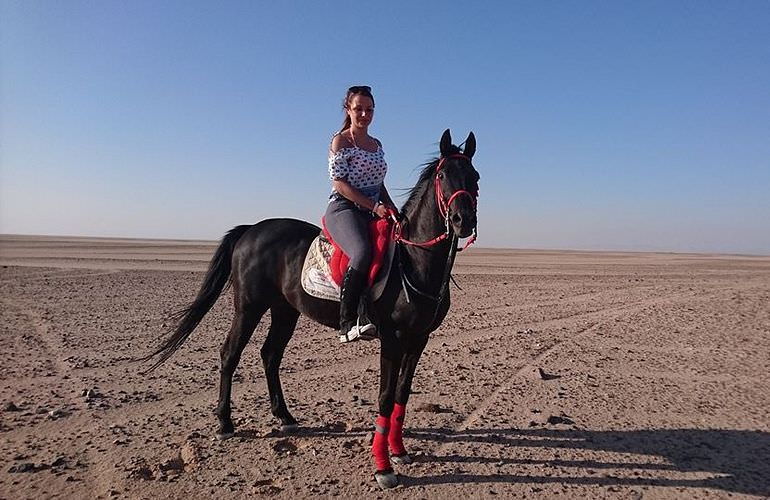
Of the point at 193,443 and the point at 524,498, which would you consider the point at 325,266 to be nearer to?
the point at 193,443

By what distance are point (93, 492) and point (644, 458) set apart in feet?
17.2

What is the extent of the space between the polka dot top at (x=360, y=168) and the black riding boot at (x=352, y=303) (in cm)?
81

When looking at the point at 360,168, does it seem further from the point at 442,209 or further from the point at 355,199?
the point at 442,209

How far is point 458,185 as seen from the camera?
4.21 metres

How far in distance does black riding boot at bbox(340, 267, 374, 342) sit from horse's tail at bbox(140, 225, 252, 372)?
195 cm

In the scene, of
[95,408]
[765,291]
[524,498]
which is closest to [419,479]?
[524,498]

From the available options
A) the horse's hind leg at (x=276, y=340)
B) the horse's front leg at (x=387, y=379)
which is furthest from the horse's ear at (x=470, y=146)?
the horse's hind leg at (x=276, y=340)

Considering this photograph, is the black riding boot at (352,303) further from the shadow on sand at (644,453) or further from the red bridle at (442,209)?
the shadow on sand at (644,453)

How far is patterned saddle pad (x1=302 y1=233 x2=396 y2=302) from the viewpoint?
4730 mm

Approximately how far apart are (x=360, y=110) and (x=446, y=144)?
1.00 meters

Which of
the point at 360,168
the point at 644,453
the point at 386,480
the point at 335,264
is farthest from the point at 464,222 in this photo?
the point at 644,453

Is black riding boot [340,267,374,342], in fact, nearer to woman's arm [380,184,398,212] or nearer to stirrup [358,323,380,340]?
stirrup [358,323,380,340]

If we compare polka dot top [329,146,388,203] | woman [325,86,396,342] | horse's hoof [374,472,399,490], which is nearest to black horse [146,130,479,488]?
horse's hoof [374,472,399,490]

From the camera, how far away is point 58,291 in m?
15.8
